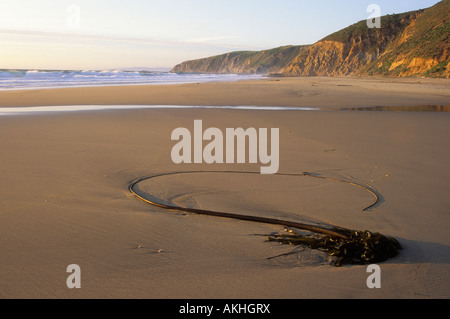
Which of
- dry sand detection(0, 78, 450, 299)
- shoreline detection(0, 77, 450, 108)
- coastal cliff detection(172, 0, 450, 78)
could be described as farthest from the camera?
coastal cliff detection(172, 0, 450, 78)

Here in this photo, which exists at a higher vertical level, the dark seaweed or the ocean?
the ocean

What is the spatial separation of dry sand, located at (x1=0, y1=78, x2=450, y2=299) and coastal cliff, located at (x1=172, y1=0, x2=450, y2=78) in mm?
32506

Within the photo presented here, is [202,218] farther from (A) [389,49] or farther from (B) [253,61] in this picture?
(B) [253,61]

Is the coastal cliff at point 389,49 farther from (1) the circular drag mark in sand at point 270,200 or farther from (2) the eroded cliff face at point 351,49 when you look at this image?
A: (1) the circular drag mark in sand at point 270,200

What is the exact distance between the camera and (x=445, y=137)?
7.42 meters

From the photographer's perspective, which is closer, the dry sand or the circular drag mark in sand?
the dry sand

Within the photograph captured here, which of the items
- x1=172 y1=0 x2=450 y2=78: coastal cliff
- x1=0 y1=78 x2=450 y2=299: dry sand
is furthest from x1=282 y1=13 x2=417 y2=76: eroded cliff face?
x1=0 y1=78 x2=450 y2=299: dry sand

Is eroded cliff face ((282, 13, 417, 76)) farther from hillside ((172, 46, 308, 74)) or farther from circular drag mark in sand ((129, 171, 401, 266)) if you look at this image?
circular drag mark in sand ((129, 171, 401, 266))

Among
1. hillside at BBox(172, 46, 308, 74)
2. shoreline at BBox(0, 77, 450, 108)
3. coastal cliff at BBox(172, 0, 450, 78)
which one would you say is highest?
hillside at BBox(172, 46, 308, 74)

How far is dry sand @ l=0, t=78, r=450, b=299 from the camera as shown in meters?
2.34

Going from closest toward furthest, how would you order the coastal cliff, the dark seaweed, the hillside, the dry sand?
the dry sand → the dark seaweed → the coastal cliff → the hillside

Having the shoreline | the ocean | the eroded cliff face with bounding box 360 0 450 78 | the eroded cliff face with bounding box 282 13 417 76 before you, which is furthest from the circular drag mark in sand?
the eroded cliff face with bounding box 282 13 417 76
